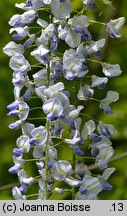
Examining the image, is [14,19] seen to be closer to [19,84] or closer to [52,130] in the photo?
[19,84]

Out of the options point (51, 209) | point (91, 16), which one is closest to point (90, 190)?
point (51, 209)

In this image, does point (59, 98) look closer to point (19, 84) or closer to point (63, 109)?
point (63, 109)

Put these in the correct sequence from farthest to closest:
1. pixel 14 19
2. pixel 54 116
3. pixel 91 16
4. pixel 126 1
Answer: pixel 126 1
pixel 91 16
pixel 14 19
pixel 54 116

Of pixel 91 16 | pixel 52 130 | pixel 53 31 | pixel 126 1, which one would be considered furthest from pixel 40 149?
pixel 126 1

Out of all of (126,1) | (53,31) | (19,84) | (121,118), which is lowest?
(121,118)

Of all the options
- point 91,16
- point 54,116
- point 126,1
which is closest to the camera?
point 54,116

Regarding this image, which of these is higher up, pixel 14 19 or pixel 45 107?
pixel 14 19

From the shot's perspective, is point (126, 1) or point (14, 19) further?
point (126, 1)
